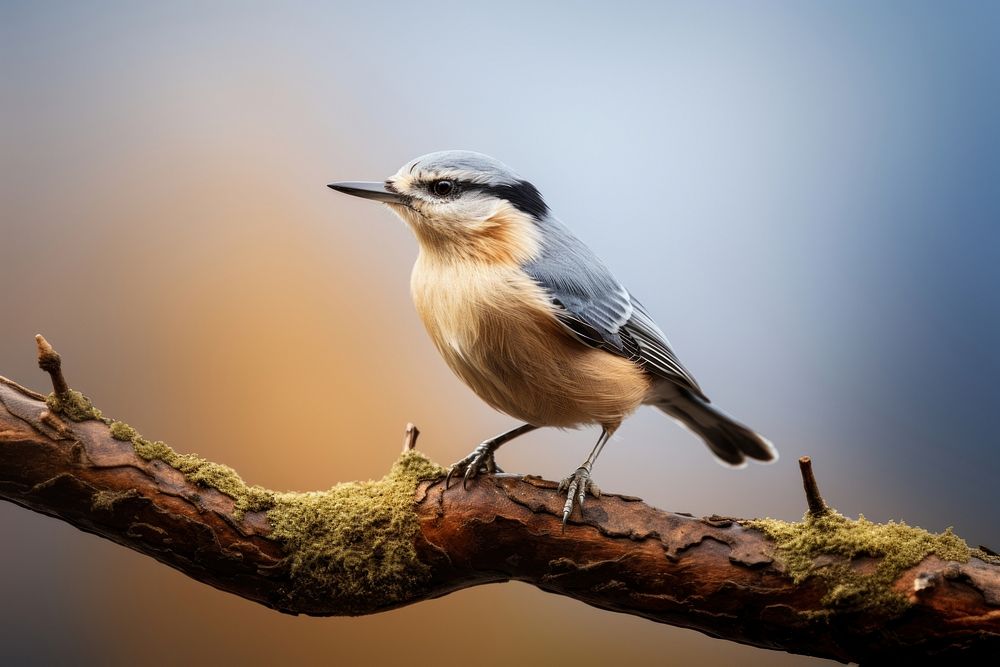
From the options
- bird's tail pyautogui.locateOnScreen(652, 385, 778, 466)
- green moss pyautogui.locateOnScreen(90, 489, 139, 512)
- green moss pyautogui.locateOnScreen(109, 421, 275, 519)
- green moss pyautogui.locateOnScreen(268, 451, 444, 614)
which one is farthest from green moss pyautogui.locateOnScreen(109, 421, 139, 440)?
bird's tail pyautogui.locateOnScreen(652, 385, 778, 466)

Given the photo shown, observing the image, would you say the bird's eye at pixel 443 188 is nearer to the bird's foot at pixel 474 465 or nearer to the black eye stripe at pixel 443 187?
the black eye stripe at pixel 443 187

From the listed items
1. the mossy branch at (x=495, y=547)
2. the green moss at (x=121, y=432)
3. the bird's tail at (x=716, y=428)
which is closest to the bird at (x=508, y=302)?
the mossy branch at (x=495, y=547)

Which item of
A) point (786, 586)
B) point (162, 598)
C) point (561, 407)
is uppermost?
point (561, 407)

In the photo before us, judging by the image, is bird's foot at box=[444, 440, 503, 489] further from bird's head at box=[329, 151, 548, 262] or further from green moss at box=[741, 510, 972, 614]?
green moss at box=[741, 510, 972, 614]

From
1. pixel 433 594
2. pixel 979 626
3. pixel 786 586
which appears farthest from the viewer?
pixel 433 594

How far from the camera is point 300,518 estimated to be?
177 cm

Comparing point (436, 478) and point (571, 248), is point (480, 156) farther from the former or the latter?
point (436, 478)

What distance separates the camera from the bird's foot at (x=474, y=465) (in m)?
1.91

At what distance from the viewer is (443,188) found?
74.9 inches

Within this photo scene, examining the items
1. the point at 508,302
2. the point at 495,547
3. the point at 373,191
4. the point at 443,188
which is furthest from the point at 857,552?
the point at 373,191

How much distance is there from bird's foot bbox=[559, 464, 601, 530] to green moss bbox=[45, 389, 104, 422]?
105 cm

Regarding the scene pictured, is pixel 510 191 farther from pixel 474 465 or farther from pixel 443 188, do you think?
pixel 474 465

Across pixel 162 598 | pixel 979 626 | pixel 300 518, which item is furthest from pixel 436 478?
pixel 162 598

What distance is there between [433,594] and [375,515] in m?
0.25
